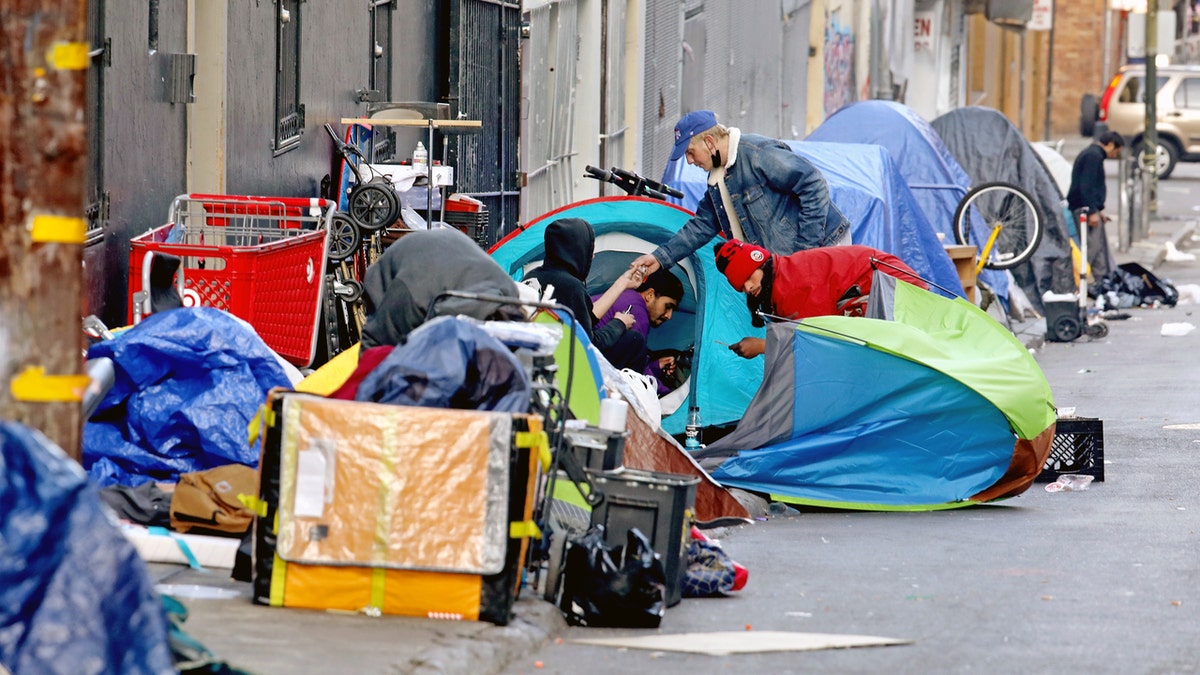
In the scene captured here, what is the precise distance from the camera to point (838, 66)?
2658 centimetres

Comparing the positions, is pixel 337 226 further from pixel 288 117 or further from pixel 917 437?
pixel 917 437

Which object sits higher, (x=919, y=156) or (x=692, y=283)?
(x=919, y=156)

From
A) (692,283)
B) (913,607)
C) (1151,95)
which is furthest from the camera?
(1151,95)

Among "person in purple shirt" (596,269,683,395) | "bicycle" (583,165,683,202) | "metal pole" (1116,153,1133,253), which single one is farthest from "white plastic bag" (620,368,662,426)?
"metal pole" (1116,153,1133,253)

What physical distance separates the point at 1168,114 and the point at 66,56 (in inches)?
1392

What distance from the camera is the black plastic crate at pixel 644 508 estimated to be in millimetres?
5855

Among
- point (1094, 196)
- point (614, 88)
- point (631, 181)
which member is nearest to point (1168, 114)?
point (1094, 196)

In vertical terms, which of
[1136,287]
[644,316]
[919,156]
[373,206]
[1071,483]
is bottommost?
[1071,483]

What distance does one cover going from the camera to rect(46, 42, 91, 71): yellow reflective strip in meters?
4.08

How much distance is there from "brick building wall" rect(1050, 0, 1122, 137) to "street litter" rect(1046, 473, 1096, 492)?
42732 millimetres

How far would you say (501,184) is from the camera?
13383 mm

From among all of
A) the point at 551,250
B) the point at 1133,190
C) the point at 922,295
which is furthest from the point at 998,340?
the point at 1133,190

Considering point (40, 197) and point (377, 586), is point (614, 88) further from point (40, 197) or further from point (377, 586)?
point (40, 197)

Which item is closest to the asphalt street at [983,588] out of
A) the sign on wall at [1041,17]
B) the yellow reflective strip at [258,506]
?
the yellow reflective strip at [258,506]
